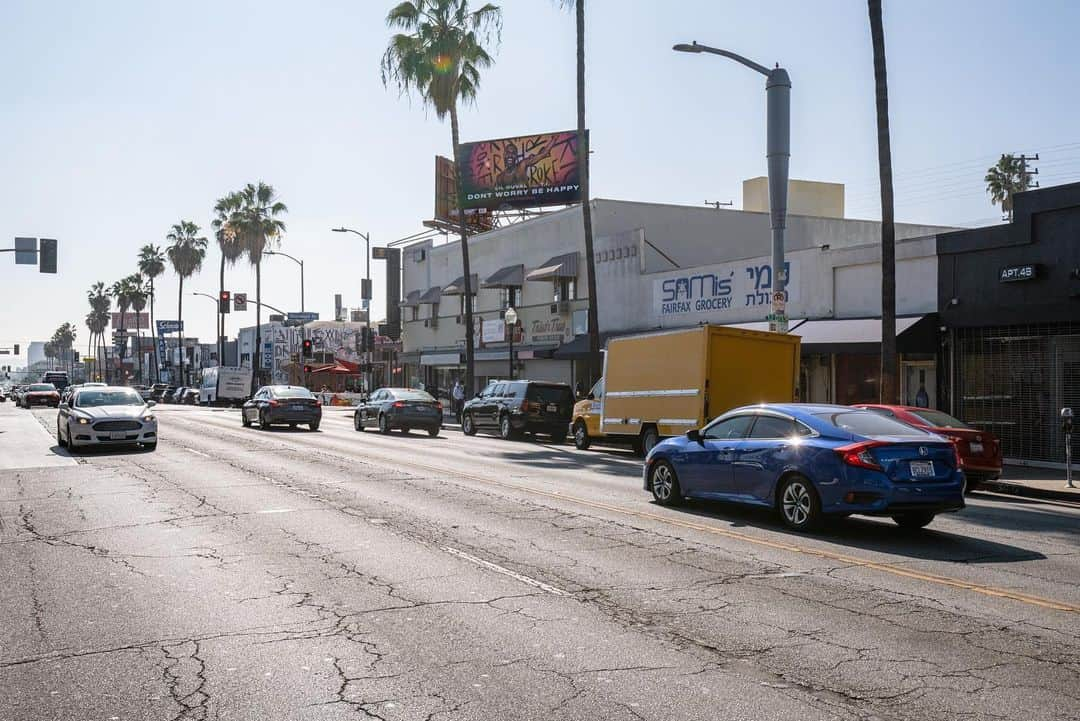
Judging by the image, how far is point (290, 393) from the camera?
34312mm

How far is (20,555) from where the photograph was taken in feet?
32.9

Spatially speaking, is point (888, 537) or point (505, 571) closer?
point (505, 571)

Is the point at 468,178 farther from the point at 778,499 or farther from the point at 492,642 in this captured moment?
the point at 492,642

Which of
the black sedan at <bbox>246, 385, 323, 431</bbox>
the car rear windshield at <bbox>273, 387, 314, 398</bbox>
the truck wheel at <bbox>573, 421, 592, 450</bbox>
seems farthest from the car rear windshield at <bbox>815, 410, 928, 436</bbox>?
the car rear windshield at <bbox>273, 387, 314, 398</bbox>

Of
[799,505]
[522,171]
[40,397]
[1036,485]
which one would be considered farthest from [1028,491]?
[40,397]

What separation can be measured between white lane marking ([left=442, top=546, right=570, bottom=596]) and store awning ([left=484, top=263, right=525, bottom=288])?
112 feet

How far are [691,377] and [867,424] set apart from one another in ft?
30.8

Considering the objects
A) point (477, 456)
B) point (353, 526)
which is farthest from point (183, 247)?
point (353, 526)

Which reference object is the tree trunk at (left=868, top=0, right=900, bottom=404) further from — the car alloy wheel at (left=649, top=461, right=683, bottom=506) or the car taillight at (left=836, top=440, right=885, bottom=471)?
the car taillight at (left=836, top=440, right=885, bottom=471)

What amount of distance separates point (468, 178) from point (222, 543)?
1612 inches

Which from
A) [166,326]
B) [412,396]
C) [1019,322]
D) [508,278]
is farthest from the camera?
[166,326]

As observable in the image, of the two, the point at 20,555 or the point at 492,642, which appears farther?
the point at 20,555

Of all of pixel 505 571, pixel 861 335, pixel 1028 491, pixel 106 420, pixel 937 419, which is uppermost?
pixel 861 335

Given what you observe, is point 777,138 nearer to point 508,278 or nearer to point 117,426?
point 117,426
